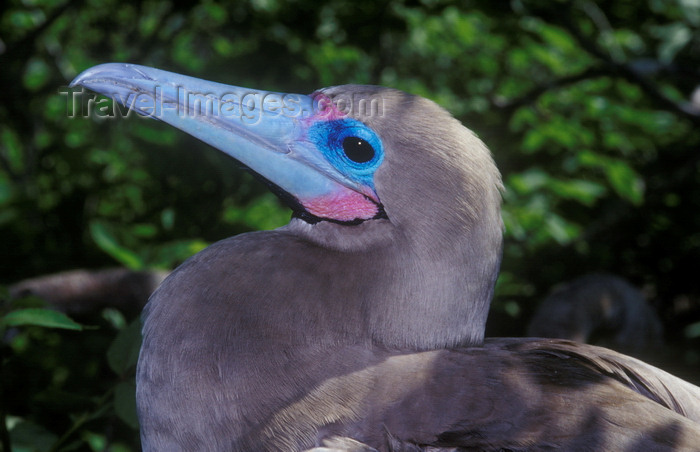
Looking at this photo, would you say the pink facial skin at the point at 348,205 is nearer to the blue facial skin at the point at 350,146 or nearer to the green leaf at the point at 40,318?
the blue facial skin at the point at 350,146

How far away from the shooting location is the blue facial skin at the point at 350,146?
172 cm

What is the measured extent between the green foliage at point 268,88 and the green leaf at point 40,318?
2.88 feet

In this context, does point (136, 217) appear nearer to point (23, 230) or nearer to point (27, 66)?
point (23, 230)

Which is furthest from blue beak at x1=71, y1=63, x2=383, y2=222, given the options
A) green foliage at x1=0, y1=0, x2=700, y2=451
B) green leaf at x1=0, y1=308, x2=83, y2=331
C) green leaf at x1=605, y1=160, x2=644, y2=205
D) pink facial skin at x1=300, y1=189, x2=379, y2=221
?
green leaf at x1=605, y1=160, x2=644, y2=205

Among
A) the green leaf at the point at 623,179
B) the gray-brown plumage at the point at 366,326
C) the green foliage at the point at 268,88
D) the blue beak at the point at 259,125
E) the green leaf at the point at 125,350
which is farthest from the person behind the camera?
the green leaf at the point at 623,179

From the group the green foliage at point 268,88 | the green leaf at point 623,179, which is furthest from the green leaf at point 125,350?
the green leaf at point 623,179

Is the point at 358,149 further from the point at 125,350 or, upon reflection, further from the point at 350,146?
the point at 125,350

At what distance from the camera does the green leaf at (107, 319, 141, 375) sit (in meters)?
1.82

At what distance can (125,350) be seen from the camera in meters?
1.83

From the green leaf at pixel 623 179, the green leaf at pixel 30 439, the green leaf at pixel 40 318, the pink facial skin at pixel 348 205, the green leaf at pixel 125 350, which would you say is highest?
the green leaf at pixel 623 179

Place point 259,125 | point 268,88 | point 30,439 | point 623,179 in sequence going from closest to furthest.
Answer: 1. point 259,125
2. point 30,439
3. point 268,88
4. point 623,179

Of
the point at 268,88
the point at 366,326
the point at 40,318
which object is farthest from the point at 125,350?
the point at 268,88

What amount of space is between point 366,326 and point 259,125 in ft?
1.93

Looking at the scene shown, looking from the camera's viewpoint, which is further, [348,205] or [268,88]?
[268,88]
